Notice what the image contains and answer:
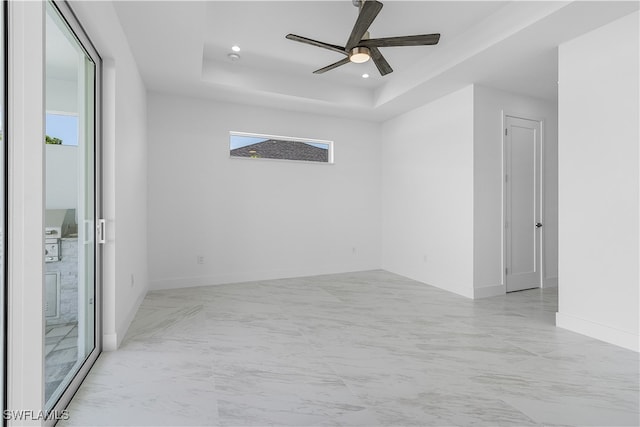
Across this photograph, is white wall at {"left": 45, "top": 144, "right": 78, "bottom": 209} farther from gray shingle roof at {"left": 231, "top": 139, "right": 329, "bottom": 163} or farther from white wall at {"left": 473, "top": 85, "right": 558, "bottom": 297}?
white wall at {"left": 473, "top": 85, "right": 558, "bottom": 297}

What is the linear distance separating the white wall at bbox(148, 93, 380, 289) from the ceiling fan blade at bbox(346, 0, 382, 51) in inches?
103

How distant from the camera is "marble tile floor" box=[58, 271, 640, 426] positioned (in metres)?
1.83

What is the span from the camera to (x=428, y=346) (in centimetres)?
273

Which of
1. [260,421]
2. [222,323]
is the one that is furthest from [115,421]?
[222,323]

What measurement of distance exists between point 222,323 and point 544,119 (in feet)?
16.1

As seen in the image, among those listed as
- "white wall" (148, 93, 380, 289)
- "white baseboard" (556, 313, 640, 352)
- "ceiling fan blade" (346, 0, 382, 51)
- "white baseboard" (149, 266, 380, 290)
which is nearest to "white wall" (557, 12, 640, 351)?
"white baseboard" (556, 313, 640, 352)

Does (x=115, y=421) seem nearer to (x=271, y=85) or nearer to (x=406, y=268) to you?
Result: (x=271, y=85)

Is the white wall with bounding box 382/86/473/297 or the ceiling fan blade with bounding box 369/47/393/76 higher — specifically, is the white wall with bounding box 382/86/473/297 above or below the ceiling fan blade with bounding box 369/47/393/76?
below

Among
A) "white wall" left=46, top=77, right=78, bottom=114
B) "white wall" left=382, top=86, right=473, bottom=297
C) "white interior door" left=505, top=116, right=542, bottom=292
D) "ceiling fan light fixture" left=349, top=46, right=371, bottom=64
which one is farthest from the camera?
"white interior door" left=505, top=116, right=542, bottom=292

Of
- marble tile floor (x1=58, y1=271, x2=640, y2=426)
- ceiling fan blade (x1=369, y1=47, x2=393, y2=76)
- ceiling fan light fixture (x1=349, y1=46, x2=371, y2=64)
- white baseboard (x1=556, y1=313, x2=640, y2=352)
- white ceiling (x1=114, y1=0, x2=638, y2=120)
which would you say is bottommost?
marble tile floor (x1=58, y1=271, x2=640, y2=426)

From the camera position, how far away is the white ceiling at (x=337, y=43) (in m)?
2.75

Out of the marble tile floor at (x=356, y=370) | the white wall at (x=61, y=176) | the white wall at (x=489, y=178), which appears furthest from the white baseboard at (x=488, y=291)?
the white wall at (x=61, y=176)

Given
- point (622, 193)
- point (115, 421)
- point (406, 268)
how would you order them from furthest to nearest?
point (406, 268) → point (622, 193) → point (115, 421)

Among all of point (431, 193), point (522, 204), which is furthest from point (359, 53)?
point (522, 204)
